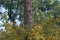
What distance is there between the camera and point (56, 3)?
11.3m

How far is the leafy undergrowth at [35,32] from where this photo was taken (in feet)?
16.7

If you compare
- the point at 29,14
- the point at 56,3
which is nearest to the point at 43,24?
the point at 29,14

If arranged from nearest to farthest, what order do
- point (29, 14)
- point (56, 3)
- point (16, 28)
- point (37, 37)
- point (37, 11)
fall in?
point (37, 37) < point (16, 28) < point (29, 14) < point (37, 11) < point (56, 3)

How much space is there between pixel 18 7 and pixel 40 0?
1.15 metres

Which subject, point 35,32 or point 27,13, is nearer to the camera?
point 35,32

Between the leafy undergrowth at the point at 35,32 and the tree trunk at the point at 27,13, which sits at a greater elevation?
the tree trunk at the point at 27,13

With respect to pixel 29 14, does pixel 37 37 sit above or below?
below

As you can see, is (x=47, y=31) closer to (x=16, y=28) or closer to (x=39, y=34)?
(x=39, y=34)

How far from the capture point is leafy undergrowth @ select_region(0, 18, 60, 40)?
5.09m

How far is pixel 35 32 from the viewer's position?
5.06 metres

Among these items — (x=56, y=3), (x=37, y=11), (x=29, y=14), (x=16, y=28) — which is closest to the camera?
(x=16, y=28)

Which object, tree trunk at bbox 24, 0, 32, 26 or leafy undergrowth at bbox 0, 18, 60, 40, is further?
tree trunk at bbox 24, 0, 32, 26

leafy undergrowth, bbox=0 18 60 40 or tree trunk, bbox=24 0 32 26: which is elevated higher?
tree trunk, bbox=24 0 32 26

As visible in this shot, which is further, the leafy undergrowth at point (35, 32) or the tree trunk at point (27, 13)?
the tree trunk at point (27, 13)
